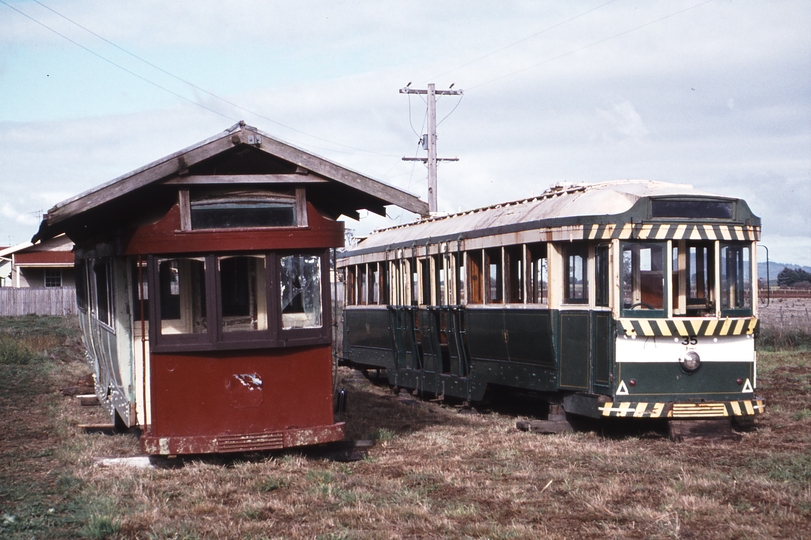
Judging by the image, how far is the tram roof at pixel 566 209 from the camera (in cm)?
1116

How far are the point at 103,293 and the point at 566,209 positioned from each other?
5635 mm

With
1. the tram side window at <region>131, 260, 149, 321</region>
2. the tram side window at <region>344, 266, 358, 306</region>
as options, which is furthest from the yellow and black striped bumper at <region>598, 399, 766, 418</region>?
the tram side window at <region>344, 266, 358, 306</region>

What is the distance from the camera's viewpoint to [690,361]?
36.1 feet

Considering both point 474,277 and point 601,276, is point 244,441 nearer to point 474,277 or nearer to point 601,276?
point 601,276

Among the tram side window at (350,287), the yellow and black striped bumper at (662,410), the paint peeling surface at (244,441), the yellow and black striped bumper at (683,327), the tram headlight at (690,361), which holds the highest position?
the tram side window at (350,287)

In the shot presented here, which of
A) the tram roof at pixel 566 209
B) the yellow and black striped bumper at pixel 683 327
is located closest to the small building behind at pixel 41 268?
the tram roof at pixel 566 209

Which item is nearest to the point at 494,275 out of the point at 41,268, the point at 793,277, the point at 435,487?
the point at 435,487

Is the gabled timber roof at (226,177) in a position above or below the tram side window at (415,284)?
above

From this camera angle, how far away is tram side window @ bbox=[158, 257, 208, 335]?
9242mm

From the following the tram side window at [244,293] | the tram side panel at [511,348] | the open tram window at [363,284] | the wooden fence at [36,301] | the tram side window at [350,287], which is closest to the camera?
the tram side window at [244,293]

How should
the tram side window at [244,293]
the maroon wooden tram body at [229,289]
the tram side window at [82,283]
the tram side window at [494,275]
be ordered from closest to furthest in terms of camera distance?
the maroon wooden tram body at [229,289] < the tram side window at [244,293] < the tram side window at [494,275] < the tram side window at [82,283]

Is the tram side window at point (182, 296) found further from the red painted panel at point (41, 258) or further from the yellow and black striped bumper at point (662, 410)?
the red painted panel at point (41, 258)

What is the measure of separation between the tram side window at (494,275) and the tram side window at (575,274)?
1491 millimetres

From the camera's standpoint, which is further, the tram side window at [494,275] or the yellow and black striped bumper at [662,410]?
the tram side window at [494,275]
